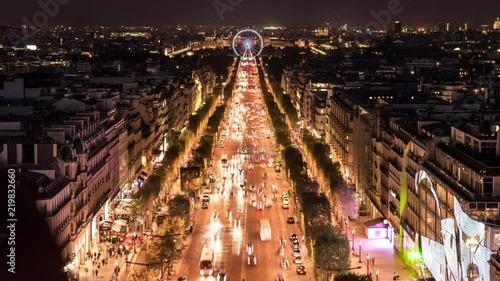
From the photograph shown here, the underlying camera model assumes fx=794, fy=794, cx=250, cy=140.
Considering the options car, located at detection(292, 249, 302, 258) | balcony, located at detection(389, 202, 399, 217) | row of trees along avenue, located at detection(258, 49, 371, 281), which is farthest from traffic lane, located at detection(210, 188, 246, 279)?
balcony, located at detection(389, 202, 399, 217)

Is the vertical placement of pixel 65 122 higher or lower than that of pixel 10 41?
lower

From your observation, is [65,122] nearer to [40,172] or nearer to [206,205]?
[40,172]

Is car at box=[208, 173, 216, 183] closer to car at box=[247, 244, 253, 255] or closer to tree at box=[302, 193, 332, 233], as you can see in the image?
tree at box=[302, 193, 332, 233]

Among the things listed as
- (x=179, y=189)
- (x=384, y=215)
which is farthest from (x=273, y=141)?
(x=384, y=215)

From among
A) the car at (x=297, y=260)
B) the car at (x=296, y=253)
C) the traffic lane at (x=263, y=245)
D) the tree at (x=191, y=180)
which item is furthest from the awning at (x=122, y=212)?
the car at (x=297, y=260)

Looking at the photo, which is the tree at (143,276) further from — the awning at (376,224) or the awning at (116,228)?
the awning at (376,224)
